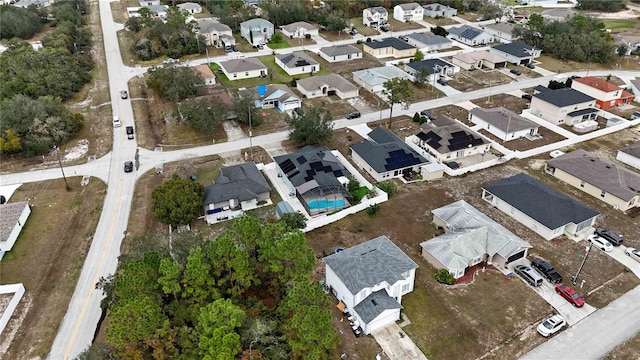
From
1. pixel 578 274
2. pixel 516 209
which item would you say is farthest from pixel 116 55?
pixel 578 274

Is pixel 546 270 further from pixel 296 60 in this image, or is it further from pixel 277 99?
pixel 296 60

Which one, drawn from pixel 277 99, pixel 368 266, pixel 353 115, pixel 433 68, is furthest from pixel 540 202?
pixel 433 68

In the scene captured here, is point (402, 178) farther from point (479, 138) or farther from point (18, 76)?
point (18, 76)

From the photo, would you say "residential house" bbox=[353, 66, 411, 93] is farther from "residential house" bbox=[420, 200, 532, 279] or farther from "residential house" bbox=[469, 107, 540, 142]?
"residential house" bbox=[420, 200, 532, 279]

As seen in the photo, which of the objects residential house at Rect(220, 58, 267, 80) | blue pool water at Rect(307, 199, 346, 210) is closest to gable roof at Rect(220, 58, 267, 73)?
residential house at Rect(220, 58, 267, 80)

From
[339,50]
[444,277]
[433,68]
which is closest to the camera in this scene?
[444,277]

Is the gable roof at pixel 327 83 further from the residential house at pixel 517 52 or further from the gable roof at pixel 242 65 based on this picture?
the residential house at pixel 517 52
